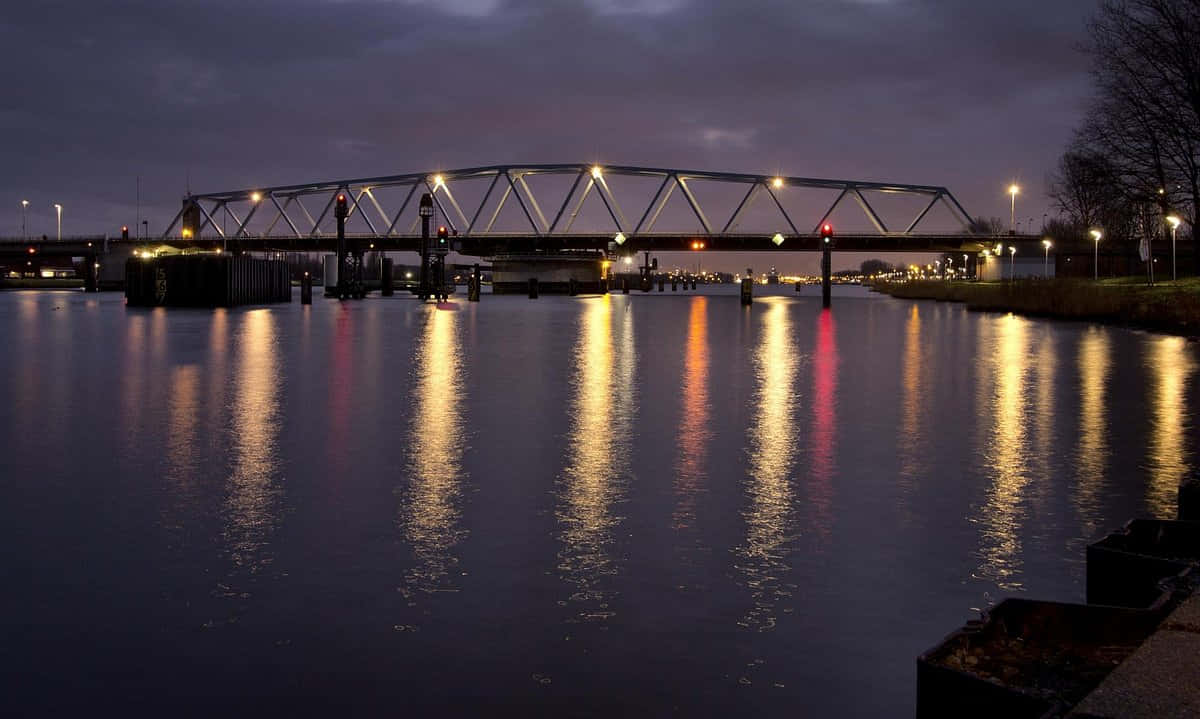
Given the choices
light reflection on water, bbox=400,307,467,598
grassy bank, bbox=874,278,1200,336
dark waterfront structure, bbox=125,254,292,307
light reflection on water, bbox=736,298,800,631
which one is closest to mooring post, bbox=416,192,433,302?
dark waterfront structure, bbox=125,254,292,307

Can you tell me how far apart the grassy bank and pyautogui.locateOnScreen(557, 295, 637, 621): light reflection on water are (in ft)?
88.8

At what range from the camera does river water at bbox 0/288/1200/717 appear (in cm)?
527

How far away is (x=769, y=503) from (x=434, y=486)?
3132mm

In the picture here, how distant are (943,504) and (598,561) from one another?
361 centimetres

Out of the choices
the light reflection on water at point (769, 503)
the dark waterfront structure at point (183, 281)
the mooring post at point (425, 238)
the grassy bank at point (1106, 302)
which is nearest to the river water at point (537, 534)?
the light reflection on water at point (769, 503)

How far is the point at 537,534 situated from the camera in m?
8.08

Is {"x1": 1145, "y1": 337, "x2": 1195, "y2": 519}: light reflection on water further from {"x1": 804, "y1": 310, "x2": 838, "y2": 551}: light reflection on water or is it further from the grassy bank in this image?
the grassy bank

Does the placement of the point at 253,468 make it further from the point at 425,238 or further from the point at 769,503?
the point at 425,238

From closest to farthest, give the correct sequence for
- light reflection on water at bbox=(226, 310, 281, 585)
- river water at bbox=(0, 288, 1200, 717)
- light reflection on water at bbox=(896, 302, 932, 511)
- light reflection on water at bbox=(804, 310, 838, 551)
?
river water at bbox=(0, 288, 1200, 717)
light reflection on water at bbox=(226, 310, 281, 585)
light reflection on water at bbox=(804, 310, 838, 551)
light reflection on water at bbox=(896, 302, 932, 511)

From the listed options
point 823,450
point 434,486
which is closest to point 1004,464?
point 823,450

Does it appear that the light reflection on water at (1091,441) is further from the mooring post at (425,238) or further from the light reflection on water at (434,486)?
the mooring post at (425,238)

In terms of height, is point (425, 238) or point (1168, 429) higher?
point (425, 238)

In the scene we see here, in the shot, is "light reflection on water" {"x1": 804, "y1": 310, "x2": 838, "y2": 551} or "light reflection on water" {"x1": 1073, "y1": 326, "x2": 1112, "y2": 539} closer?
"light reflection on water" {"x1": 804, "y1": 310, "x2": 838, "y2": 551}

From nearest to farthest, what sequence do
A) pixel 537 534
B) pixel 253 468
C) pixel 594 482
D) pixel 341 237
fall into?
pixel 537 534 < pixel 594 482 < pixel 253 468 < pixel 341 237
